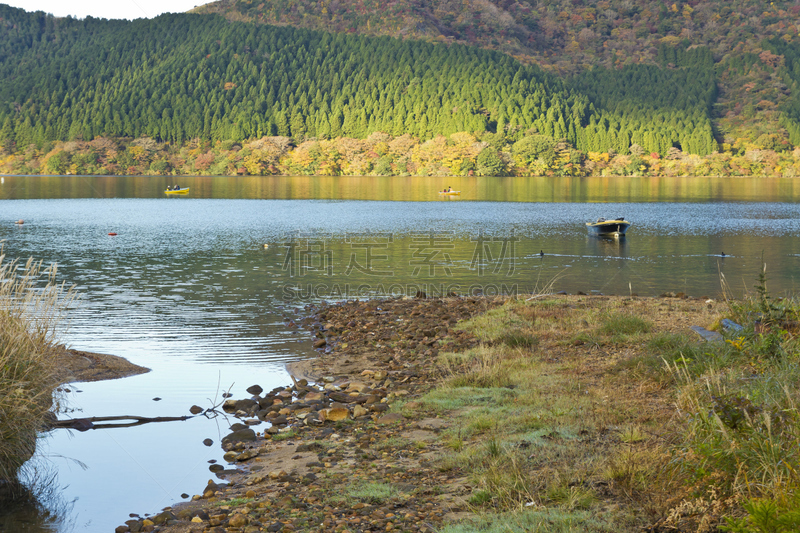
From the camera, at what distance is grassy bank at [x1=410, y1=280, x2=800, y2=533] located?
543 centimetres

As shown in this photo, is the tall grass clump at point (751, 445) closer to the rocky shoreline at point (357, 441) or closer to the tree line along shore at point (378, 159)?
the rocky shoreline at point (357, 441)

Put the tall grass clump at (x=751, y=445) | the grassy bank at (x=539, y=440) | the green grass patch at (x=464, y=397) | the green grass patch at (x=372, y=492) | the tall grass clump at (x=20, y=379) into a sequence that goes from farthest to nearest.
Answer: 1. the green grass patch at (x=464, y=397)
2. the tall grass clump at (x=20, y=379)
3. the green grass patch at (x=372, y=492)
4. the grassy bank at (x=539, y=440)
5. the tall grass clump at (x=751, y=445)

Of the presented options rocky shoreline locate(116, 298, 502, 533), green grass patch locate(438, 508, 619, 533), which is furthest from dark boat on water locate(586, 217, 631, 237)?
green grass patch locate(438, 508, 619, 533)

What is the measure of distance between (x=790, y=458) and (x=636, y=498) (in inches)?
49.8

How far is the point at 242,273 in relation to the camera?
29.5 metres

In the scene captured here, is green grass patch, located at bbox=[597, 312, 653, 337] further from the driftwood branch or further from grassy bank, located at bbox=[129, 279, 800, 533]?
the driftwood branch

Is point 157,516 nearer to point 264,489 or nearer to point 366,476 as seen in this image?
point 264,489

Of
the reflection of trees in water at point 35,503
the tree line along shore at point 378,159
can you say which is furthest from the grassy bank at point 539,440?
the tree line along shore at point 378,159

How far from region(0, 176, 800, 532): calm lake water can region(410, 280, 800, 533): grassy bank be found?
138 inches

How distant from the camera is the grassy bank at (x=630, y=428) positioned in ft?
17.8

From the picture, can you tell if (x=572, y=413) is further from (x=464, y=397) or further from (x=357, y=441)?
(x=357, y=441)

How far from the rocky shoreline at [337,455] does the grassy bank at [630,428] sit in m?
0.37

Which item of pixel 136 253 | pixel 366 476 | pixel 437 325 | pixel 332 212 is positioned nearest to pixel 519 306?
pixel 437 325

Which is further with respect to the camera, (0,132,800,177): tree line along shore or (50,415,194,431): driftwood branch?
(0,132,800,177): tree line along shore
